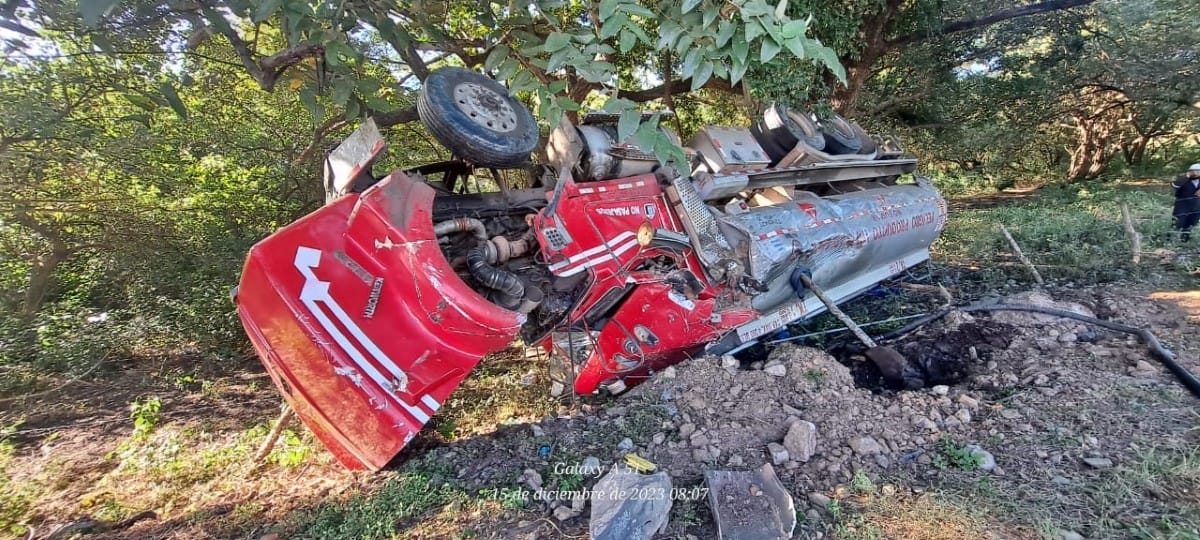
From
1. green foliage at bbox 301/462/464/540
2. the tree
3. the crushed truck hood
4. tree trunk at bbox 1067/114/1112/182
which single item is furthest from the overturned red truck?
tree trunk at bbox 1067/114/1112/182

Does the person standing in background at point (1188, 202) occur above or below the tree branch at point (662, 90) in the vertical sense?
below

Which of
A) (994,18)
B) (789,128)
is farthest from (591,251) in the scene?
(994,18)

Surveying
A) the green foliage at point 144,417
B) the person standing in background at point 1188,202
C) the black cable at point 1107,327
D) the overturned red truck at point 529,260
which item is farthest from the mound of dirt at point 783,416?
the person standing in background at point 1188,202

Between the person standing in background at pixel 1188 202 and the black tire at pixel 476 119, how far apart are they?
27.8 ft

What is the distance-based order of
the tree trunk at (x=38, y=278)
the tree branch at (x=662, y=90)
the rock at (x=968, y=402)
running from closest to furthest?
the rock at (x=968, y=402) → the tree trunk at (x=38, y=278) → the tree branch at (x=662, y=90)

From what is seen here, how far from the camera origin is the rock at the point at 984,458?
273 cm

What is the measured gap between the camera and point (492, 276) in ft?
9.96

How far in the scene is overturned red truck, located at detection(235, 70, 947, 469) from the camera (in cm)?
270

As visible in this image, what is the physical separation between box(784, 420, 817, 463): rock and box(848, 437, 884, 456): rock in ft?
0.67

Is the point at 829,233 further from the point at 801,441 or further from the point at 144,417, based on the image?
the point at 144,417

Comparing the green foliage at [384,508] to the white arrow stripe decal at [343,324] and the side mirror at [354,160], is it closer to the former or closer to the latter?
the white arrow stripe decal at [343,324]

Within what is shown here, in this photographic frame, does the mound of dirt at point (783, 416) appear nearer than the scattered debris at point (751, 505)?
No

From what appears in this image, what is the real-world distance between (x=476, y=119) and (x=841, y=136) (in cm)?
434

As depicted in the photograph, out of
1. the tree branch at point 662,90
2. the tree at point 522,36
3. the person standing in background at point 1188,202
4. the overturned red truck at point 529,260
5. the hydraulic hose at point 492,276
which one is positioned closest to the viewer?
the tree at point 522,36
